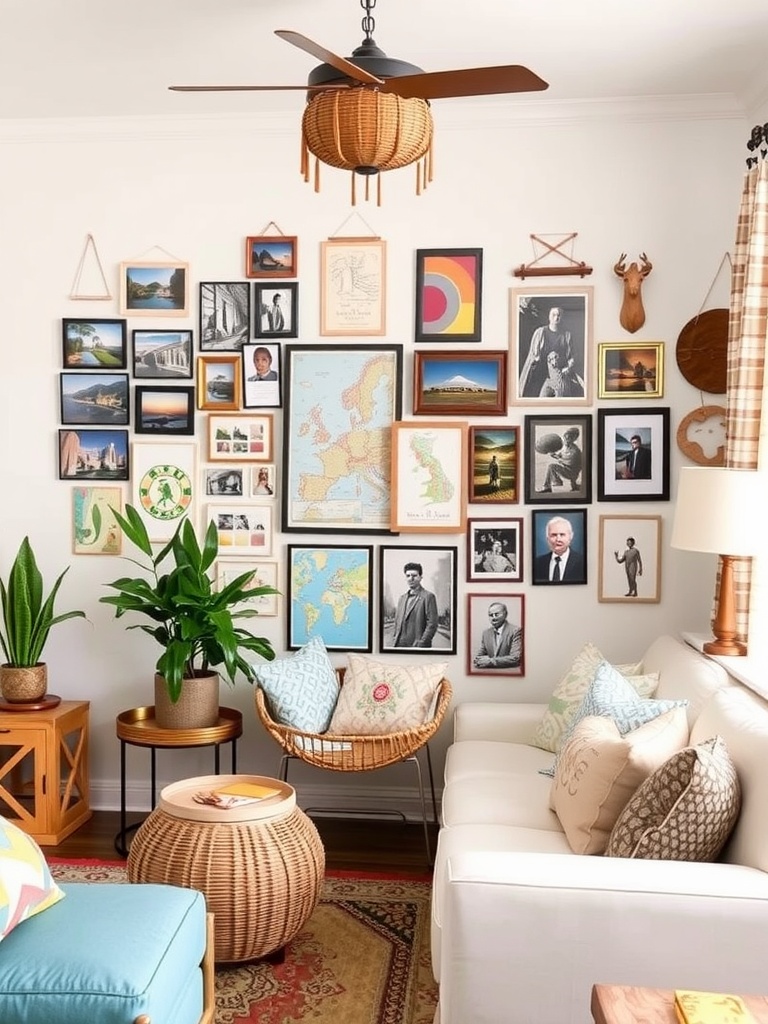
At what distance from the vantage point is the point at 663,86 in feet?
13.8

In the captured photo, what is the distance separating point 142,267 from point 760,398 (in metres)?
2.49

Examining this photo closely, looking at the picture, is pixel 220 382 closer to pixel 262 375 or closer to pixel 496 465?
pixel 262 375

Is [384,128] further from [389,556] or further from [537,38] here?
[389,556]

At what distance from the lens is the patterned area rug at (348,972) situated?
2.87m

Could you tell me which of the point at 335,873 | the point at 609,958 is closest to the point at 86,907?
the point at 609,958

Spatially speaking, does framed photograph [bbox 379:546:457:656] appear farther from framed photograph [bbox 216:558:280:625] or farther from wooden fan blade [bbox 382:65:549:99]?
wooden fan blade [bbox 382:65:549:99]

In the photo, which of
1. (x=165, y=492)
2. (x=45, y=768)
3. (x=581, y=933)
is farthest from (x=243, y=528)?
(x=581, y=933)

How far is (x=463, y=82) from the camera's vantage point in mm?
2572

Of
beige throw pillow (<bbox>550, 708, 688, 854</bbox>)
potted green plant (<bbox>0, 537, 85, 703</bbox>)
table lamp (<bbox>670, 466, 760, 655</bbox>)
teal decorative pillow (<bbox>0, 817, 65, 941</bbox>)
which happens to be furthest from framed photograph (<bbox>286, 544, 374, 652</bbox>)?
teal decorative pillow (<bbox>0, 817, 65, 941</bbox>)

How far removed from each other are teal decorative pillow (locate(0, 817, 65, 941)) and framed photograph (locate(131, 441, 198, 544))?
2310mm

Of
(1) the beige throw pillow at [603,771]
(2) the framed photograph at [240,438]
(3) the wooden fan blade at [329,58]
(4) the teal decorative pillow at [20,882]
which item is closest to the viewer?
(4) the teal decorative pillow at [20,882]

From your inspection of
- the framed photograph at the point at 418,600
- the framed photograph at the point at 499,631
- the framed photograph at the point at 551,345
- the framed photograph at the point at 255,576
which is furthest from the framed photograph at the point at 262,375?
the framed photograph at the point at 499,631

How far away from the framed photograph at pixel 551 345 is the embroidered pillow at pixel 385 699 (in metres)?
1.19

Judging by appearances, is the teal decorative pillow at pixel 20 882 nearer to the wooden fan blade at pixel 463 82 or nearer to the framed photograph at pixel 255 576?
the wooden fan blade at pixel 463 82
